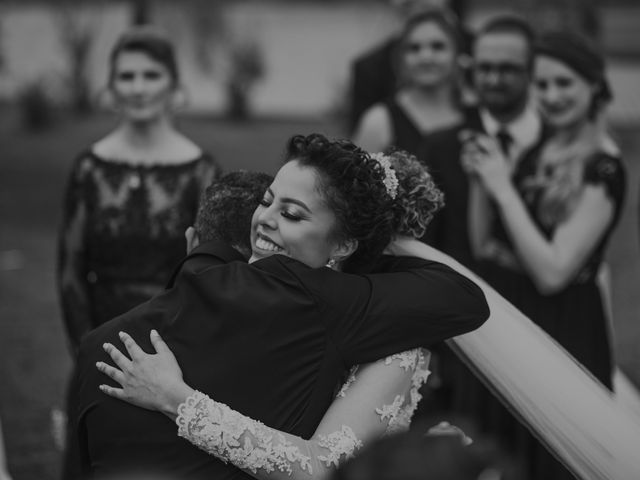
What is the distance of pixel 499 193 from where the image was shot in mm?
3656

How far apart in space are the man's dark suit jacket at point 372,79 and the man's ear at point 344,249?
10.3ft

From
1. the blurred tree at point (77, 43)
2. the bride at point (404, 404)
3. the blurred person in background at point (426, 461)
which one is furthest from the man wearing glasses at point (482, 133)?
the blurred tree at point (77, 43)

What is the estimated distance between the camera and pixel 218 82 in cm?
1797

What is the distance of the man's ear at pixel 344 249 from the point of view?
2453 millimetres

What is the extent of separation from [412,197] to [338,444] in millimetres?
696

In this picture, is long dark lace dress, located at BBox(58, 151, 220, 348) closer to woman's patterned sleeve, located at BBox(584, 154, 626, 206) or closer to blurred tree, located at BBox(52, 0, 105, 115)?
woman's patterned sleeve, located at BBox(584, 154, 626, 206)

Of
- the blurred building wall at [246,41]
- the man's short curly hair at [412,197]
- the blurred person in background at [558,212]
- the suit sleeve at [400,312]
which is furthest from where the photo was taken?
the blurred building wall at [246,41]

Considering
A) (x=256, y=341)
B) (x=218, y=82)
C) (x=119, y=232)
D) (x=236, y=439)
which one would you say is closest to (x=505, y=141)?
(x=119, y=232)

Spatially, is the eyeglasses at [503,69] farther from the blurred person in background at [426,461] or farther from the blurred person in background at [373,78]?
the blurred person in background at [426,461]

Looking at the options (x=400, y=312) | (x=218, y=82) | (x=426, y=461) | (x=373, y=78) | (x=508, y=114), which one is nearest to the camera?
(x=426, y=461)

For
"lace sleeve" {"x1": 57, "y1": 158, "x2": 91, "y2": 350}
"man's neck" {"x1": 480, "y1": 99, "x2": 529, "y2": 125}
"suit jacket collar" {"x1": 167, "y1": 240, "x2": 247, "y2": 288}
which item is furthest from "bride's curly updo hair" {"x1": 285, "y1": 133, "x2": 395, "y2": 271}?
"man's neck" {"x1": 480, "y1": 99, "x2": 529, "y2": 125}

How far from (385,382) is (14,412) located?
366 cm

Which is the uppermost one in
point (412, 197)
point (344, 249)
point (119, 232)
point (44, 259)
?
point (412, 197)

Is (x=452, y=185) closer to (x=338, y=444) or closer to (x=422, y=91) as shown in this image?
(x=422, y=91)
